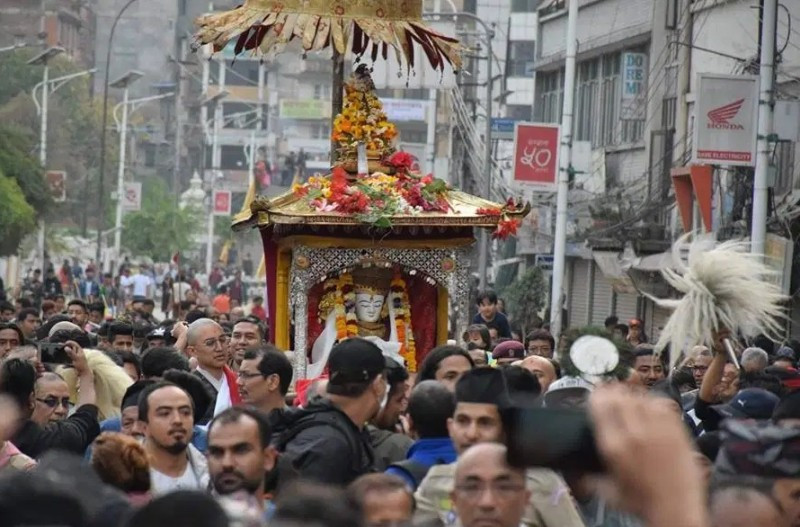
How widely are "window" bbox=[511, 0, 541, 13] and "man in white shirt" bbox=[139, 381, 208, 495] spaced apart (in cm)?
6232

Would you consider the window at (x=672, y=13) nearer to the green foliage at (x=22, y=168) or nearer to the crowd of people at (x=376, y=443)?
the green foliage at (x=22, y=168)

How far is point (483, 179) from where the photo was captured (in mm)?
42719

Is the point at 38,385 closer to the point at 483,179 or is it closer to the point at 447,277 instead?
the point at 447,277

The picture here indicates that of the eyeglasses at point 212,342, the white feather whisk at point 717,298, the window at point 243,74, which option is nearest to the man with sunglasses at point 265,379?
→ the eyeglasses at point 212,342

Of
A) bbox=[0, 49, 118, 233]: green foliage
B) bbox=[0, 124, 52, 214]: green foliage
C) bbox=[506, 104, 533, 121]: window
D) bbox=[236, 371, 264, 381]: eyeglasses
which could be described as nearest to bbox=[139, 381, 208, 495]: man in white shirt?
bbox=[236, 371, 264, 381]: eyeglasses

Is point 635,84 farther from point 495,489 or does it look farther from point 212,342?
point 495,489

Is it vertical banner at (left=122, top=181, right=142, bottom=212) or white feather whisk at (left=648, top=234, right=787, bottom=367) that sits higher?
white feather whisk at (left=648, top=234, right=787, bottom=367)

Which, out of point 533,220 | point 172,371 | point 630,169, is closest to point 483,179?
point 533,220

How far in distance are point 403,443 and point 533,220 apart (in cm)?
3455

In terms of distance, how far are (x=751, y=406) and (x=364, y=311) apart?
585 centimetres

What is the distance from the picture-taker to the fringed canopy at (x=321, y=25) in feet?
51.4

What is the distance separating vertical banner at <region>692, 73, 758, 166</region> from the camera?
23.1 meters

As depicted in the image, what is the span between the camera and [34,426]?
9.82 metres

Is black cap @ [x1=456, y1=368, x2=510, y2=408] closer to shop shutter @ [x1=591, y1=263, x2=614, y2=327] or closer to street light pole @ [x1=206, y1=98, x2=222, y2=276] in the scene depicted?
shop shutter @ [x1=591, y1=263, x2=614, y2=327]
